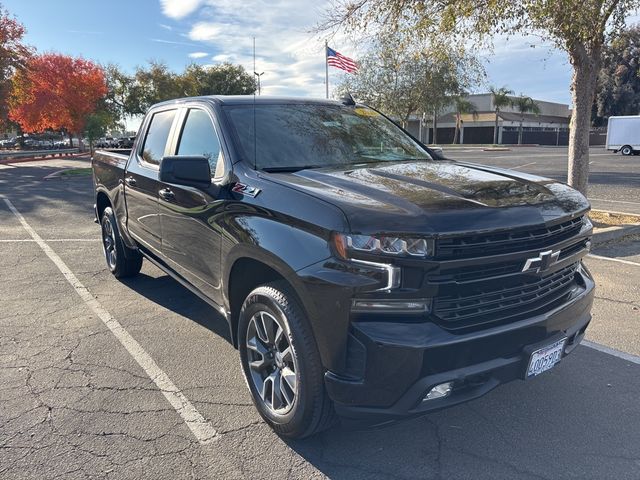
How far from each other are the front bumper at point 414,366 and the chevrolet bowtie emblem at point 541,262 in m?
0.30

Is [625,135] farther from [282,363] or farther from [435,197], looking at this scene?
[282,363]

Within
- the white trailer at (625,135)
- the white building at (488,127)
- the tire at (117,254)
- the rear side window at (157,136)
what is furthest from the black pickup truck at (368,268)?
the white building at (488,127)

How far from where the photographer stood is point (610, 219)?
9.09 m

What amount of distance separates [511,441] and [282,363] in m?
1.38

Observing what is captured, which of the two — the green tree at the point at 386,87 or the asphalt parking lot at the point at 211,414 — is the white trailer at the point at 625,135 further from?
the asphalt parking lot at the point at 211,414

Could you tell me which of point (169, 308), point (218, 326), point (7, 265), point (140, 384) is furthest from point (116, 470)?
point (7, 265)

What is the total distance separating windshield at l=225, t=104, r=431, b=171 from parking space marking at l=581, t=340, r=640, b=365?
2018 millimetres

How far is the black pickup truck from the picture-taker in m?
2.44

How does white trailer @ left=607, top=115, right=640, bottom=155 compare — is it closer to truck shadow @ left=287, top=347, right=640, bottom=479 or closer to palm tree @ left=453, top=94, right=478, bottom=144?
palm tree @ left=453, top=94, right=478, bottom=144

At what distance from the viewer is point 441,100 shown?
118 ft

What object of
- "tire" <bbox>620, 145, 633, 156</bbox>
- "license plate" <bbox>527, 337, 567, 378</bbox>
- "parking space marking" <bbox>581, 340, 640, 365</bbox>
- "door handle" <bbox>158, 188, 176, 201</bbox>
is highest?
"door handle" <bbox>158, 188, 176, 201</bbox>

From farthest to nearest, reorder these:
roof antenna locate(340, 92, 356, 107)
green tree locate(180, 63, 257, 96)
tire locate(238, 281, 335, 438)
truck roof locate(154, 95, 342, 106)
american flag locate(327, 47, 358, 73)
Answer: green tree locate(180, 63, 257, 96), american flag locate(327, 47, 358, 73), roof antenna locate(340, 92, 356, 107), truck roof locate(154, 95, 342, 106), tire locate(238, 281, 335, 438)

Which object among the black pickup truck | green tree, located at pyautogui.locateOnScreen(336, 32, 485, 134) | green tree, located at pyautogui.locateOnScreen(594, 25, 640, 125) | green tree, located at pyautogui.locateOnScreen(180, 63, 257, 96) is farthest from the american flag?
green tree, located at pyautogui.locateOnScreen(594, 25, 640, 125)

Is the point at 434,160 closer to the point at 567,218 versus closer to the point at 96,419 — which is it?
the point at 567,218
